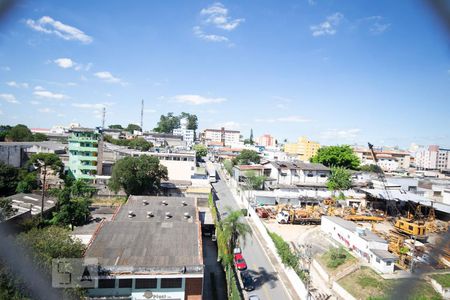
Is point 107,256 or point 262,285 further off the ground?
point 107,256

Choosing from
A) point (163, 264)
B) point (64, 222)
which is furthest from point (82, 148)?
point (163, 264)

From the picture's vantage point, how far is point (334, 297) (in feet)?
31.8

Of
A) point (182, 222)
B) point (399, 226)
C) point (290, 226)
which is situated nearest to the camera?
point (182, 222)

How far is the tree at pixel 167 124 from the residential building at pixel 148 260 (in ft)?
173

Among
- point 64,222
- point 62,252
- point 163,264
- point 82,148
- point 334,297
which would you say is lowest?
point 334,297

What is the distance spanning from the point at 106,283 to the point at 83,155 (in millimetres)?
15980

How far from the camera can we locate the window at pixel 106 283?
6971mm

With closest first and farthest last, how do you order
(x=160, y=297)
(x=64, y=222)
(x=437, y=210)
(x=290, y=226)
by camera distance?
(x=160, y=297), (x=64, y=222), (x=290, y=226), (x=437, y=210)

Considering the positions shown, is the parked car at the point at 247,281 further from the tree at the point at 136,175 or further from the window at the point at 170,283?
the tree at the point at 136,175

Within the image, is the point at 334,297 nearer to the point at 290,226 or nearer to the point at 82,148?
the point at 290,226

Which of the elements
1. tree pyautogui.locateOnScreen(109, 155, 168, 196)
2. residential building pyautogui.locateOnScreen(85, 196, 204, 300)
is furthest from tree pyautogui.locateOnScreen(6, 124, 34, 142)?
residential building pyautogui.locateOnScreen(85, 196, 204, 300)

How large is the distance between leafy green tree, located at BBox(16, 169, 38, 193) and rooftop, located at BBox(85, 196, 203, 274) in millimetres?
8550

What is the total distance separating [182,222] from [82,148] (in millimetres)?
13682

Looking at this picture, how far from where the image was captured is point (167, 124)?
61.7 meters
